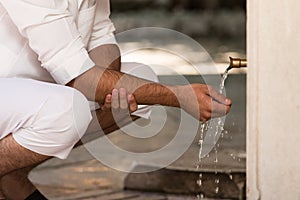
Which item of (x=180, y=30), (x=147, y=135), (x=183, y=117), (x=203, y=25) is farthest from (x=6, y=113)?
(x=203, y=25)

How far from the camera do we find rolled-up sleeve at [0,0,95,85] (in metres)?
2.27

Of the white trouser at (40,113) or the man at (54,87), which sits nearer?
the man at (54,87)

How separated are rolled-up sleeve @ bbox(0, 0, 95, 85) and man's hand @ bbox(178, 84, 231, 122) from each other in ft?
0.83

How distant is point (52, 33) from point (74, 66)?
10 cm

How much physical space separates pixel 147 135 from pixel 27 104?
10.0ft

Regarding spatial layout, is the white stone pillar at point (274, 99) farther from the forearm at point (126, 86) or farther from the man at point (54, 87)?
the forearm at point (126, 86)

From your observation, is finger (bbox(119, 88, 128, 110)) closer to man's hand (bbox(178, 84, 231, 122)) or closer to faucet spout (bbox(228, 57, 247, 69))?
man's hand (bbox(178, 84, 231, 122))

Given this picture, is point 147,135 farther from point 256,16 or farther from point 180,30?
point 180,30

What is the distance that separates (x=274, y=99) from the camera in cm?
227

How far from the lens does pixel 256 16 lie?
2256mm

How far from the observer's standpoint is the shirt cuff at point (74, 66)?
231 cm

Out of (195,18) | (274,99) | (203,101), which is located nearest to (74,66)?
(203,101)

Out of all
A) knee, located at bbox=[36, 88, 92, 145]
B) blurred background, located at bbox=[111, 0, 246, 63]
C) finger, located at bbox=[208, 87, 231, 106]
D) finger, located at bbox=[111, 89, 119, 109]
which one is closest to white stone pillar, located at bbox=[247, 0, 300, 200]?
finger, located at bbox=[208, 87, 231, 106]

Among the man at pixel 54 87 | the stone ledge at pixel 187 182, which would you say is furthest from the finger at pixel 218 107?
the stone ledge at pixel 187 182
